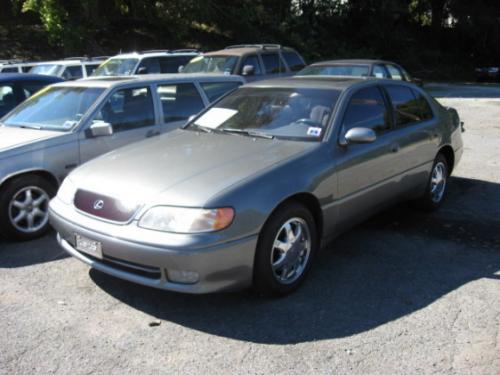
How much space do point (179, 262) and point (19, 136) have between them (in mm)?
3003

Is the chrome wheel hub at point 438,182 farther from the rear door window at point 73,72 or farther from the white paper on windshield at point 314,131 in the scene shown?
the rear door window at point 73,72

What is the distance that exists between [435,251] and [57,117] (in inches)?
167

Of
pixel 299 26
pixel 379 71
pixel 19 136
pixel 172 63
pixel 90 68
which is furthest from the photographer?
pixel 299 26

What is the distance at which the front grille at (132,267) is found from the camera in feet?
12.2

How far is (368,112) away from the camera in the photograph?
16.5 feet

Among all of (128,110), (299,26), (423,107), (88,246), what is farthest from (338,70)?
(299,26)

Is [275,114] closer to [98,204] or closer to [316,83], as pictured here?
[316,83]

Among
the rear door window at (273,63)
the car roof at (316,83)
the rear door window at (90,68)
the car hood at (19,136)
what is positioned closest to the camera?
the car roof at (316,83)

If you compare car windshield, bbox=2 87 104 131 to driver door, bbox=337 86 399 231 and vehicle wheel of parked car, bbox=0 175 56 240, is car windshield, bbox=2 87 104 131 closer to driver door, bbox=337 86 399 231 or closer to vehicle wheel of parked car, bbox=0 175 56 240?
vehicle wheel of parked car, bbox=0 175 56 240

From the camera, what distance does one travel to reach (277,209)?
3930 millimetres

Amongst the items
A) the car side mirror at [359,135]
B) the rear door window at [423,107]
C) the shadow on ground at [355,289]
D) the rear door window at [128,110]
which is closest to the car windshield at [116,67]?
the rear door window at [128,110]

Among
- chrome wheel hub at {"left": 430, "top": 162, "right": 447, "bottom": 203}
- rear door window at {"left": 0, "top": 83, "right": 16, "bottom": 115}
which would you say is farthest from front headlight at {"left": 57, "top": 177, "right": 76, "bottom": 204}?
rear door window at {"left": 0, "top": 83, "right": 16, "bottom": 115}

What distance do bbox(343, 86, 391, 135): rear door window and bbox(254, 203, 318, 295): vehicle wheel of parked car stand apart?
3.32ft

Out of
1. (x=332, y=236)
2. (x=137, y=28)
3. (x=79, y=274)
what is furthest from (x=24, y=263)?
(x=137, y=28)
